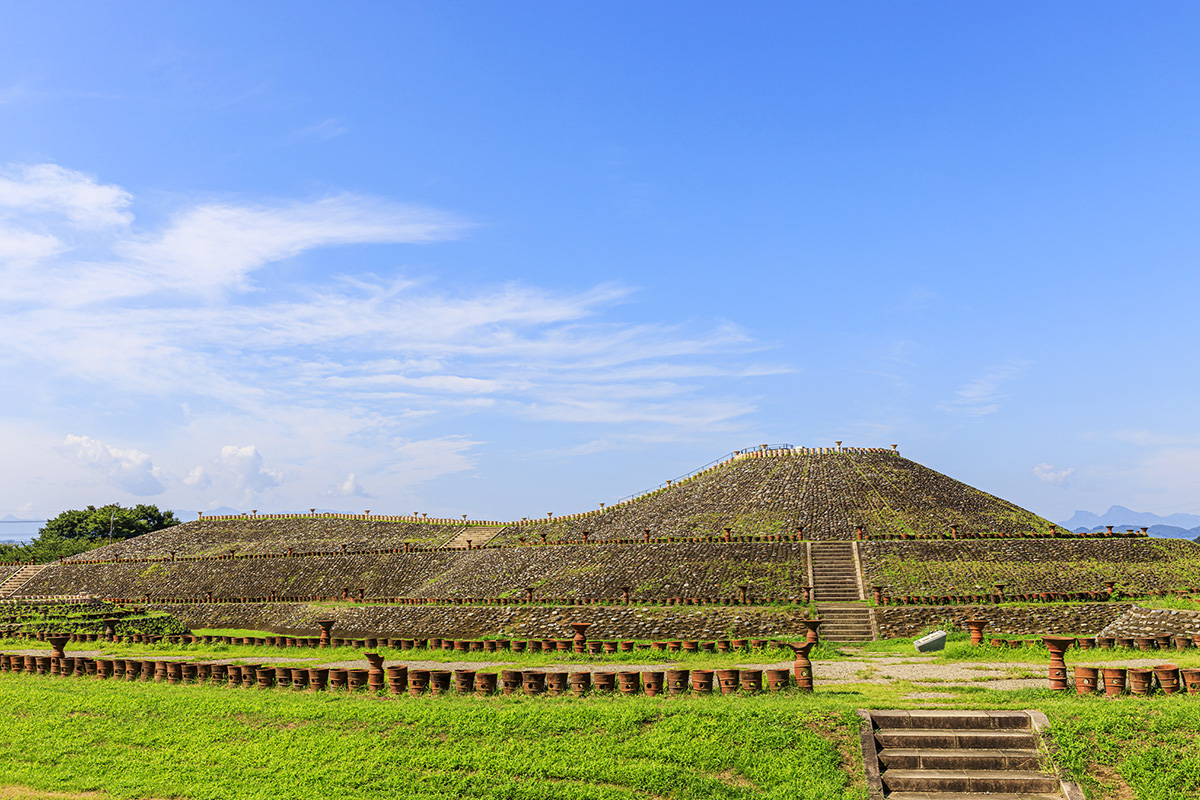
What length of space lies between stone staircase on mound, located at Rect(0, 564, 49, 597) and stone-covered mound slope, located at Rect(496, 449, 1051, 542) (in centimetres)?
3328

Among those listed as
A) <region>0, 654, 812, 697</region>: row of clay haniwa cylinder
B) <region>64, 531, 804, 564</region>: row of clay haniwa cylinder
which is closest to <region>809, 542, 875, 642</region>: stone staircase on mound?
<region>64, 531, 804, 564</region>: row of clay haniwa cylinder

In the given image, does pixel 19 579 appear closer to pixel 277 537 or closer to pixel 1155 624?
pixel 277 537

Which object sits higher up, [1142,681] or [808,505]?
[808,505]

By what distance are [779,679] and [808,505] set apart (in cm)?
3132

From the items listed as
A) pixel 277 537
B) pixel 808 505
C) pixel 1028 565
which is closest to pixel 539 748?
pixel 1028 565

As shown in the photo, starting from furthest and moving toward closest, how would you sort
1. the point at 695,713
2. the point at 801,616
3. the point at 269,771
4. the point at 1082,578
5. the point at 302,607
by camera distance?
the point at 302,607
the point at 1082,578
the point at 801,616
the point at 695,713
the point at 269,771

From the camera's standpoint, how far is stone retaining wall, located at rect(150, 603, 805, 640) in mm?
29141

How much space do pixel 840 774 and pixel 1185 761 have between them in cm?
485

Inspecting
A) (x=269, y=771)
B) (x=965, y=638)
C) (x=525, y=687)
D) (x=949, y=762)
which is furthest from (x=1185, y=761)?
(x=965, y=638)

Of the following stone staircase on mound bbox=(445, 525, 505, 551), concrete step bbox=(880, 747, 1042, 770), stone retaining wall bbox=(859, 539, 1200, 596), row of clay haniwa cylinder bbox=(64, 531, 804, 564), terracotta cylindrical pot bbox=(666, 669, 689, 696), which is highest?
stone staircase on mound bbox=(445, 525, 505, 551)

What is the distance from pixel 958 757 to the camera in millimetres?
11930

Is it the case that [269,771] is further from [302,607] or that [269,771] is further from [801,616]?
[302,607]

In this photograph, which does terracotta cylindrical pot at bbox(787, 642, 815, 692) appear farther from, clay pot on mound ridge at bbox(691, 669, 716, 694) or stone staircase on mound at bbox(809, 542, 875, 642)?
stone staircase on mound at bbox(809, 542, 875, 642)

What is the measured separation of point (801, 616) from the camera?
95.9 ft
